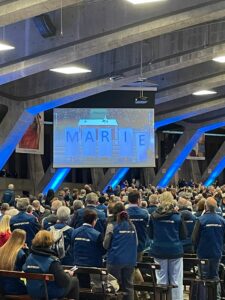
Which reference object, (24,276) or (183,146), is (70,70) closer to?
(24,276)

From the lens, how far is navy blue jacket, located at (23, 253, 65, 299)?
28.3ft

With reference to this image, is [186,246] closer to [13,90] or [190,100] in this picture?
[13,90]

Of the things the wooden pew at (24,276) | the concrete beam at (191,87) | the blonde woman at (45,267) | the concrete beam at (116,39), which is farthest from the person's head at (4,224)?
the concrete beam at (191,87)

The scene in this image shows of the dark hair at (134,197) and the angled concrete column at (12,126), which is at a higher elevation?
the angled concrete column at (12,126)

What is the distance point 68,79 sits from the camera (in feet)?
85.6

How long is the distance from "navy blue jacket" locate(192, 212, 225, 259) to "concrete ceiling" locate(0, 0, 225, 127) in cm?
709

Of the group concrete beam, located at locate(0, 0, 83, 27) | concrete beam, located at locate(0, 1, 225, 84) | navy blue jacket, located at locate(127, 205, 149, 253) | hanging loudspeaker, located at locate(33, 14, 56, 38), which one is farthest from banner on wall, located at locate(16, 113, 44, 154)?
navy blue jacket, located at locate(127, 205, 149, 253)

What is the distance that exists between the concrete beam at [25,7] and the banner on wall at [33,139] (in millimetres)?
15214

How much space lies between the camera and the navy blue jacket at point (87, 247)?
34.4 ft

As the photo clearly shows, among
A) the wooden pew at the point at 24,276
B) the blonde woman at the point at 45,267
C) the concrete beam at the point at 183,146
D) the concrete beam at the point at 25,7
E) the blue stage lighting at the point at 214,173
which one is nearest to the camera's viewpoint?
the wooden pew at the point at 24,276

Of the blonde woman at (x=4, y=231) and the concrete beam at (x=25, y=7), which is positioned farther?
the concrete beam at (x=25, y=7)

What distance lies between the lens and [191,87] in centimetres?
2967

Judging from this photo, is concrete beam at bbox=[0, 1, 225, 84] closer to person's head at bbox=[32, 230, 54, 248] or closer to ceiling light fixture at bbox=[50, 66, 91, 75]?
ceiling light fixture at bbox=[50, 66, 91, 75]

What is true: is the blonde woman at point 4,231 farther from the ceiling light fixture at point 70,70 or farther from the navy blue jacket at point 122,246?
the ceiling light fixture at point 70,70
